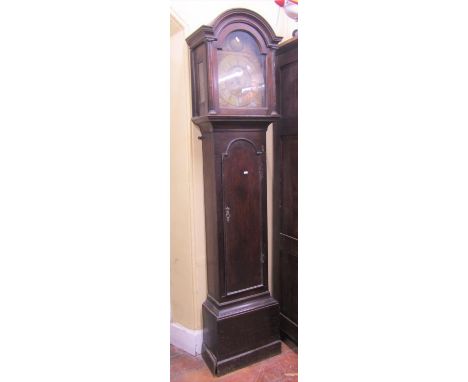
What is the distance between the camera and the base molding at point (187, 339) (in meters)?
2.25

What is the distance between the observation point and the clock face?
6.41 feet

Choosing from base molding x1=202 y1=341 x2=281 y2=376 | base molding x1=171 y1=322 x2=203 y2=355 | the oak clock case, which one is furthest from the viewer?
base molding x1=171 y1=322 x2=203 y2=355

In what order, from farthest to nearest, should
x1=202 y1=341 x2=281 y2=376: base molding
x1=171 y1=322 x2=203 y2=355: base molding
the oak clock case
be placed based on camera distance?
x1=171 y1=322 x2=203 y2=355: base molding, x1=202 y1=341 x2=281 y2=376: base molding, the oak clock case

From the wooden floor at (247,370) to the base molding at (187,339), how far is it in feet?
0.13

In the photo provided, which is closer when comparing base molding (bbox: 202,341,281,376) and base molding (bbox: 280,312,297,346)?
base molding (bbox: 202,341,281,376)

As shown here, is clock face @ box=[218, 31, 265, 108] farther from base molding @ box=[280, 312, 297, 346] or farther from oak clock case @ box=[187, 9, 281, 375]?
base molding @ box=[280, 312, 297, 346]

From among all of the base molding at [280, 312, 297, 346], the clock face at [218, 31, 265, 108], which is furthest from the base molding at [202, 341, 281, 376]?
the clock face at [218, 31, 265, 108]

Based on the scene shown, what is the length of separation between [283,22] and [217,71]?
0.71 m

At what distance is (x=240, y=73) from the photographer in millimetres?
2006

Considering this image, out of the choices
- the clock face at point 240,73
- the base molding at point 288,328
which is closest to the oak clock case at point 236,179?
the clock face at point 240,73
